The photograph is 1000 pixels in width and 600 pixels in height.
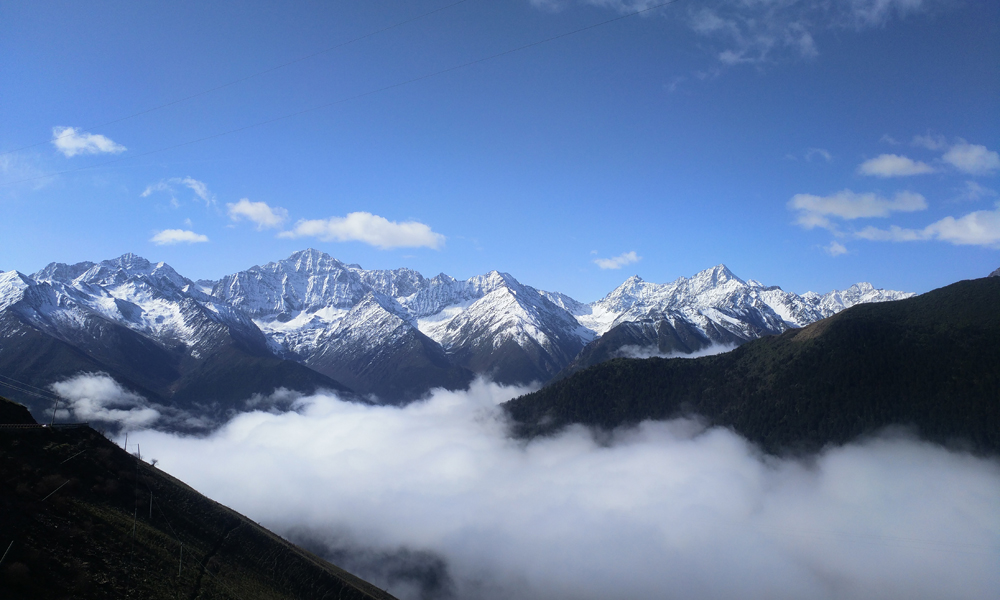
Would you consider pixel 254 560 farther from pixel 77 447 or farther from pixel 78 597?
pixel 78 597

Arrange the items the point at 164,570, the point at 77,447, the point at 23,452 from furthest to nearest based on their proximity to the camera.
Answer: the point at 77,447
the point at 23,452
the point at 164,570

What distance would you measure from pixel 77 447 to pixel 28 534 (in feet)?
85.5

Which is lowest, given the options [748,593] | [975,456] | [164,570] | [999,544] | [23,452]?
[748,593]

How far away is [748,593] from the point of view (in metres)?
194

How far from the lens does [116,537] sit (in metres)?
60.2

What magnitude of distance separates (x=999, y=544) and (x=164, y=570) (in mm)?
245887

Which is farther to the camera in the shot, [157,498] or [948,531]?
[948,531]

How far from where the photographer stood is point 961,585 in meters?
172

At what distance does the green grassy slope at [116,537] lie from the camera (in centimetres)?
4953

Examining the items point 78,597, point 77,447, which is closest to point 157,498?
point 77,447

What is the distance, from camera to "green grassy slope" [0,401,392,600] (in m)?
49.5

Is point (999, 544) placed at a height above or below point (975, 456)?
below

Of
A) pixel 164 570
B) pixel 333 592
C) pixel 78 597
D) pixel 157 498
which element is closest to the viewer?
pixel 78 597

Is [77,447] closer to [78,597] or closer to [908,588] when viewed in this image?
[78,597]
